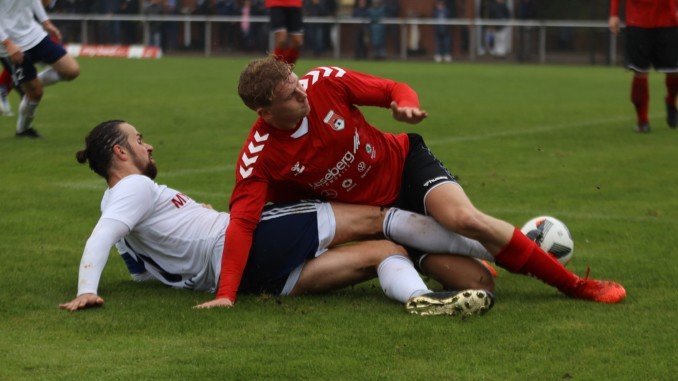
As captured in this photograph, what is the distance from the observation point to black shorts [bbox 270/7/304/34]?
17.8 metres

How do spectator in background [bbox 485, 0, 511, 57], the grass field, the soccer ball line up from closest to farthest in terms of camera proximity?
the grass field, the soccer ball, spectator in background [bbox 485, 0, 511, 57]

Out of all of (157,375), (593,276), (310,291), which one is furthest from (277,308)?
(593,276)

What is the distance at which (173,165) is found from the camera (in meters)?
10.3

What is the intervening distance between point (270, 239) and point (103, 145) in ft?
2.94

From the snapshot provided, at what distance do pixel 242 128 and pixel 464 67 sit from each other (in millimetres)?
15902

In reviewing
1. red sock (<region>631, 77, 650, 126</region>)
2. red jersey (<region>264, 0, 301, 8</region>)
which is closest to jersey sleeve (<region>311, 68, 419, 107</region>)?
red sock (<region>631, 77, 650, 126</region>)

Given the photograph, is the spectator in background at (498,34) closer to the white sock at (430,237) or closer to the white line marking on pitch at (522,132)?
the white line marking on pitch at (522,132)

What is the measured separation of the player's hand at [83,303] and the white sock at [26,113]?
21.4 feet

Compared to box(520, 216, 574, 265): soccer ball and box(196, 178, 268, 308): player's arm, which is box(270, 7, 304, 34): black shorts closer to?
box(520, 216, 574, 265): soccer ball

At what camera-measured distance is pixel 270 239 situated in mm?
5609

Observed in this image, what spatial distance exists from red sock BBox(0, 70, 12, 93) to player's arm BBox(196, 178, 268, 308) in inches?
319

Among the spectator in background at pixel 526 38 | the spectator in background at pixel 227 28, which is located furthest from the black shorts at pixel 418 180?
the spectator in background at pixel 227 28

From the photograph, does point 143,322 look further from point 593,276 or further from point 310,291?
point 593,276

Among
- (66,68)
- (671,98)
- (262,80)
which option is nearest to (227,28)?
(671,98)
